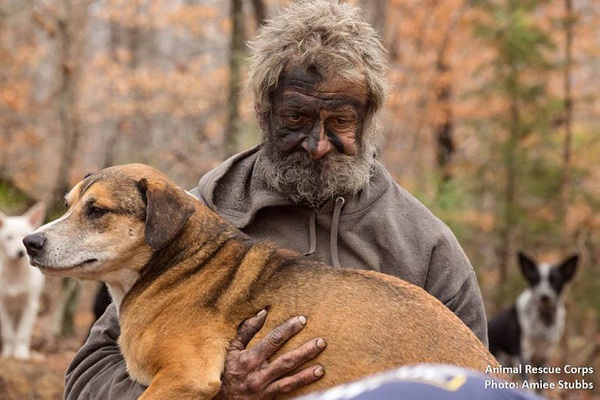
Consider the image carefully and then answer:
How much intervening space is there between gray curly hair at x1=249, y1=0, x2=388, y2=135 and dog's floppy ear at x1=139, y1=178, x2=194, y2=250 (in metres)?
0.74

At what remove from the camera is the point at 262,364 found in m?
3.58

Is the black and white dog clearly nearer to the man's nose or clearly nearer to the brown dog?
the man's nose

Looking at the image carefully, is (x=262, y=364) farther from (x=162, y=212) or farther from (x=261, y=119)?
(x=261, y=119)

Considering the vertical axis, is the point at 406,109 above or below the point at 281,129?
below

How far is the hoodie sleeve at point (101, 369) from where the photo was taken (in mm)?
3918

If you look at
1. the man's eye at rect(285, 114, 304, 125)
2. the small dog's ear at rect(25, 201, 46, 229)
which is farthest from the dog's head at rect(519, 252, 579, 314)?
the man's eye at rect(285, 114, 304, 125)

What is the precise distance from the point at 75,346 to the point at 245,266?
8.13 m

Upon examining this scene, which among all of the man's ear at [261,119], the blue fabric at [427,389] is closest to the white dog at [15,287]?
the man's ear at [261,119]

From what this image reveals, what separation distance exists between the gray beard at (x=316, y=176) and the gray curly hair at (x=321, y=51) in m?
0.29

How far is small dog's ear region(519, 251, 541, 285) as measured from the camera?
13219 millimetres

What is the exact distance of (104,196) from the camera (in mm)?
3875

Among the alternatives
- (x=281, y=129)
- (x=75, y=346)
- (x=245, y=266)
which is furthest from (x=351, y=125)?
(x=75, y=346)

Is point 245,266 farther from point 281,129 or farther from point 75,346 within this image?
point 75,346

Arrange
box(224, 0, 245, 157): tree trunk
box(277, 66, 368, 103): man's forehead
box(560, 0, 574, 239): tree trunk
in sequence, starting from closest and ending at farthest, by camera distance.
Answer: box(277, 66, 368, 103): man's forehead < box(224, 0, 245, 157): tree trunk < box(560, 0, 574, 239): tree trunk
